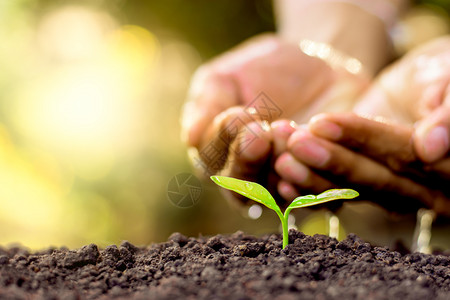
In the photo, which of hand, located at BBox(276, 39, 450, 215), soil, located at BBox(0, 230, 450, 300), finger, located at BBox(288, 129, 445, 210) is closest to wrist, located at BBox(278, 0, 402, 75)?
hand, located at BBox(276, 39, 450, 215)

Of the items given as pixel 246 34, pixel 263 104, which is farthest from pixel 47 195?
pixel 263 104

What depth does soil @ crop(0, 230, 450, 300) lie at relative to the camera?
581 mm

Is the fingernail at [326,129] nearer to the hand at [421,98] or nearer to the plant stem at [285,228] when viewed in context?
the hand at [421,98]

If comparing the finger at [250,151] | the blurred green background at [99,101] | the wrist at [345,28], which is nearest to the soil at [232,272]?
the finger at [250,151]

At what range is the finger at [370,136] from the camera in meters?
1.18

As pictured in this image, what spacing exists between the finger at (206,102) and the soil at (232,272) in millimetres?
683

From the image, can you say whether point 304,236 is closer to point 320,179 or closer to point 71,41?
point 320,179

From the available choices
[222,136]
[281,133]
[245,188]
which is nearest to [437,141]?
[281,133]

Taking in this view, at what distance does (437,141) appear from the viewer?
1.19 metres

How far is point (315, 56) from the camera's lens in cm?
189

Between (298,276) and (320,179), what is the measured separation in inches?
28.1

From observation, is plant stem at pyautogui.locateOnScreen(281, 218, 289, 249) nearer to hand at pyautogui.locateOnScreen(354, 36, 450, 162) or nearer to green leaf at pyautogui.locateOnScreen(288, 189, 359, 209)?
green leaf at pyautogui.locateOnScreen(288, 189, 359, 209)

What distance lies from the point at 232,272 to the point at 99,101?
91.5 inches

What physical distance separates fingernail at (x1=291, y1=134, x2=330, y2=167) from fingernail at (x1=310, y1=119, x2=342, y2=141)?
3 centimetres
